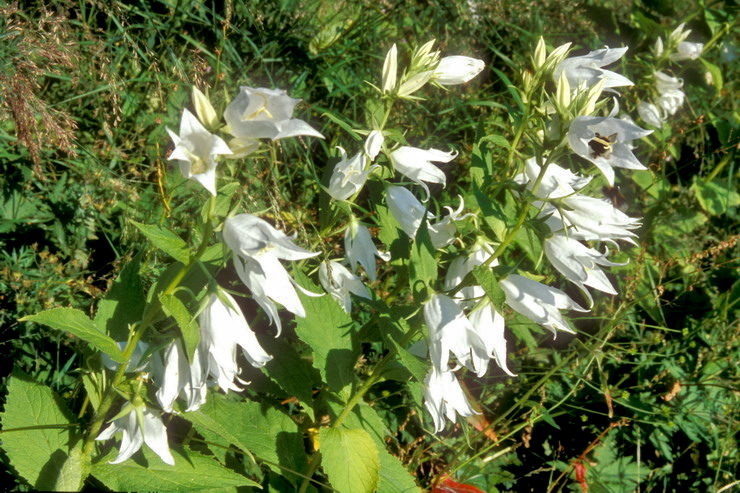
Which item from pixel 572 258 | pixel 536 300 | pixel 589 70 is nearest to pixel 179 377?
pixel 536 300

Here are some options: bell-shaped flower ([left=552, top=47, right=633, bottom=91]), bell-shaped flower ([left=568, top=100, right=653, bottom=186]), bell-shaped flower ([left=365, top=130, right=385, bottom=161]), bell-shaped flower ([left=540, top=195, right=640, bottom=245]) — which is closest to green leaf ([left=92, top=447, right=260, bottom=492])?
bell-shaped flower ([left=365, top=130, right=385, bottom=161])

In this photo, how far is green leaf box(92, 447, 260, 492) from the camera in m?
1.63

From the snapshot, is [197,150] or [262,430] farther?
[262,430]

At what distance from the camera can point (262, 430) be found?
1.97m

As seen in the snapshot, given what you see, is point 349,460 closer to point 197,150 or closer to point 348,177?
point 348,177

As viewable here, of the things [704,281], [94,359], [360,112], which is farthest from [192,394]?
[704,281]

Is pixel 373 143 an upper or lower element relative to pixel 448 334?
upper

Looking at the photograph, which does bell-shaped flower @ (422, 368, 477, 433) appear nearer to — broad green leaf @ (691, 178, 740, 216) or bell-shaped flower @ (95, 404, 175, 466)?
bell-shaped flower @ (95, 404, 175, 466)

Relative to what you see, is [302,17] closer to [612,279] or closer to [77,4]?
[77,4]

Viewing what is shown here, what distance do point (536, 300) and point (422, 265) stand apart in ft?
1.00

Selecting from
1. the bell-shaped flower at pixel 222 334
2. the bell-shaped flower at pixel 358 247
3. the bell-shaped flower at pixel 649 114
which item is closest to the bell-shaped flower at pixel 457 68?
the bell-shaped flower at pixel 358 247

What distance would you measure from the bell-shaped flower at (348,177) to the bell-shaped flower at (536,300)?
50cm

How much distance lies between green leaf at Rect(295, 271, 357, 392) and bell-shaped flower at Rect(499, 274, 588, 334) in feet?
1.66

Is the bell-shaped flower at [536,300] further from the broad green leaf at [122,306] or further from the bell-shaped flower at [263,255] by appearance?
the broad green leaf at [122,306]
